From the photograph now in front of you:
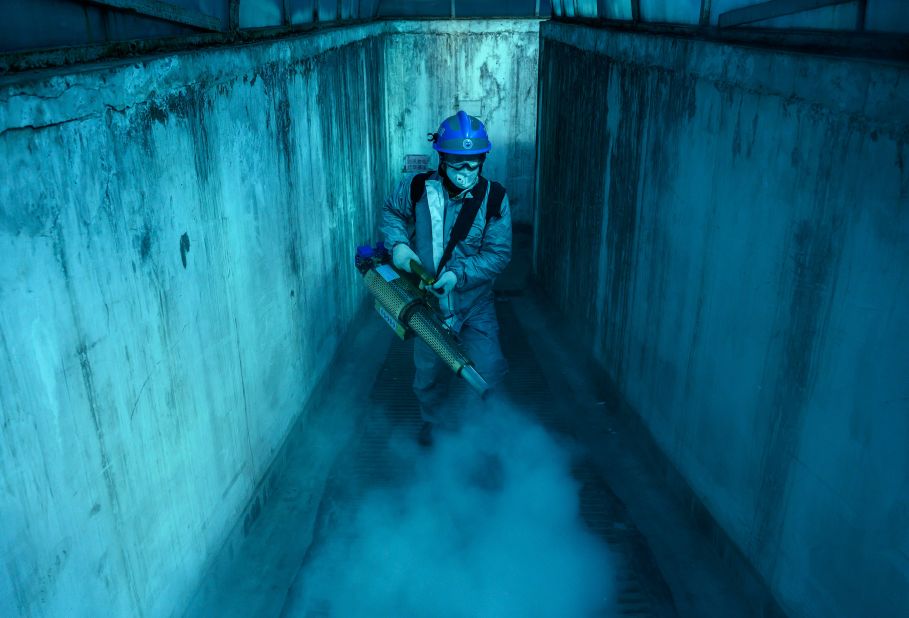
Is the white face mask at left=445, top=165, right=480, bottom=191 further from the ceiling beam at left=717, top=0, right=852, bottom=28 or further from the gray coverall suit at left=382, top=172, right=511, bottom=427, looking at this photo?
the ceiling beam at left=717, top=0, right=852, bottom=28

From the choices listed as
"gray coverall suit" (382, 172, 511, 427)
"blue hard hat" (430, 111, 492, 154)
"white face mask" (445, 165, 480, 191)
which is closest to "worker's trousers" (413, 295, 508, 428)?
"gray coverall suit" (382, 172, 511, 427)

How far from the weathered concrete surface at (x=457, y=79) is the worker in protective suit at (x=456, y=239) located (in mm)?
3481

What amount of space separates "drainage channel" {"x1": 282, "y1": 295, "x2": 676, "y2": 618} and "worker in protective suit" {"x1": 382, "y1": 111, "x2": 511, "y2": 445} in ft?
1.14

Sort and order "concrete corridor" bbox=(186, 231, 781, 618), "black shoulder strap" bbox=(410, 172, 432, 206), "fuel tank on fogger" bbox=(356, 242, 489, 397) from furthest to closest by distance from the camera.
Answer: "black shoulder strap" bbox=(410, 172, 432, 206) → "fuel tank on fogger" bbox=(356, 242, 489, 397) → "concrete corridor" bbox=(186, 231, 781, 618)

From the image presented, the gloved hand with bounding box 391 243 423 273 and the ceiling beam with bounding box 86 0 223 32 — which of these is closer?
the ceiling beam with bounding box 86 0 223 32

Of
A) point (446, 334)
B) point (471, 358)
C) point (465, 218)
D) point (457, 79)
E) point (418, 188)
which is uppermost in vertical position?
point (457, 79)

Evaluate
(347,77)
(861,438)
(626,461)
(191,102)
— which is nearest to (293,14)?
(347,77)

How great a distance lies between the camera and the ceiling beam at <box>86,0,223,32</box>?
2203mm

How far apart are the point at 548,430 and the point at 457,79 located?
4792mm

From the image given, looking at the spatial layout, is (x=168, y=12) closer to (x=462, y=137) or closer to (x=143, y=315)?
(x=143, y=315)

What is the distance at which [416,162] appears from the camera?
7434 millimetres

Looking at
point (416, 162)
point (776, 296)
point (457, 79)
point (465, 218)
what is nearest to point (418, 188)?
point (465, 218)

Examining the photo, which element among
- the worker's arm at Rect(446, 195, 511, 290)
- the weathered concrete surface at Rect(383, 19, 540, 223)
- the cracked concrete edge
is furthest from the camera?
the weathered concrete surface at Rect(383, 19, 540, 223)

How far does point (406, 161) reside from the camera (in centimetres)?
747
